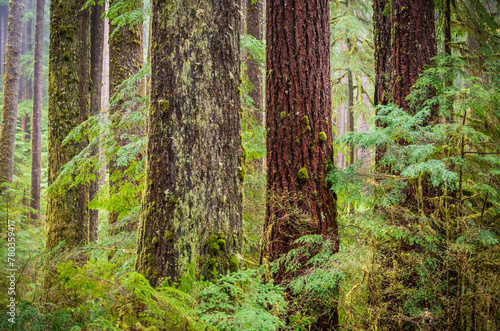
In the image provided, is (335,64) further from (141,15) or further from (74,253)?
(74,253)

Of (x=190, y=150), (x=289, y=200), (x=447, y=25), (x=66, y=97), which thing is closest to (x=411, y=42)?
(x=447, y=25)

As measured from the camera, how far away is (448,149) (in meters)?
3.26

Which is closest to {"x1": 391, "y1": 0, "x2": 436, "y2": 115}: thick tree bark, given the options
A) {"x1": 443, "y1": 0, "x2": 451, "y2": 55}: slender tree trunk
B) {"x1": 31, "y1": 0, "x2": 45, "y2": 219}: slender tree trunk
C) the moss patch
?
{"x1": 443, "y1": 0, "x2": 451, "y2": 55}: slender tree trunk

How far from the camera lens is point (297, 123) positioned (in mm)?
3826

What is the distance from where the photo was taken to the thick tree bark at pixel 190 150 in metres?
2.60

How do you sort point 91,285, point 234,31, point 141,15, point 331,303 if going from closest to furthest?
point 91,285
point 234,31
point 331,303
point 141,15

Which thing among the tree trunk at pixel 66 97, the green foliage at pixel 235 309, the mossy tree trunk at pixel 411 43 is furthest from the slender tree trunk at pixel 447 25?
the tree trunk at pixel 66 97

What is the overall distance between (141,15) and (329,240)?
4478 mm

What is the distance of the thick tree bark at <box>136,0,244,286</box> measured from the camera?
2.60 m

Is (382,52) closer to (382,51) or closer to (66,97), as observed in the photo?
(382,51)

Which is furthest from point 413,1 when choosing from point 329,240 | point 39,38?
point 39,38

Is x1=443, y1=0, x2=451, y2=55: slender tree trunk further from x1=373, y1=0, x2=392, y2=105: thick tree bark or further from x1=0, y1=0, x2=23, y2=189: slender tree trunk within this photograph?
x1=0, y1=0, x2=23, y2=189: slender tree trunk

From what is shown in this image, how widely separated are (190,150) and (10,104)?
1203 cm

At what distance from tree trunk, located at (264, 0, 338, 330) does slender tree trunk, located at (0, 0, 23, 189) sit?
11.4m
